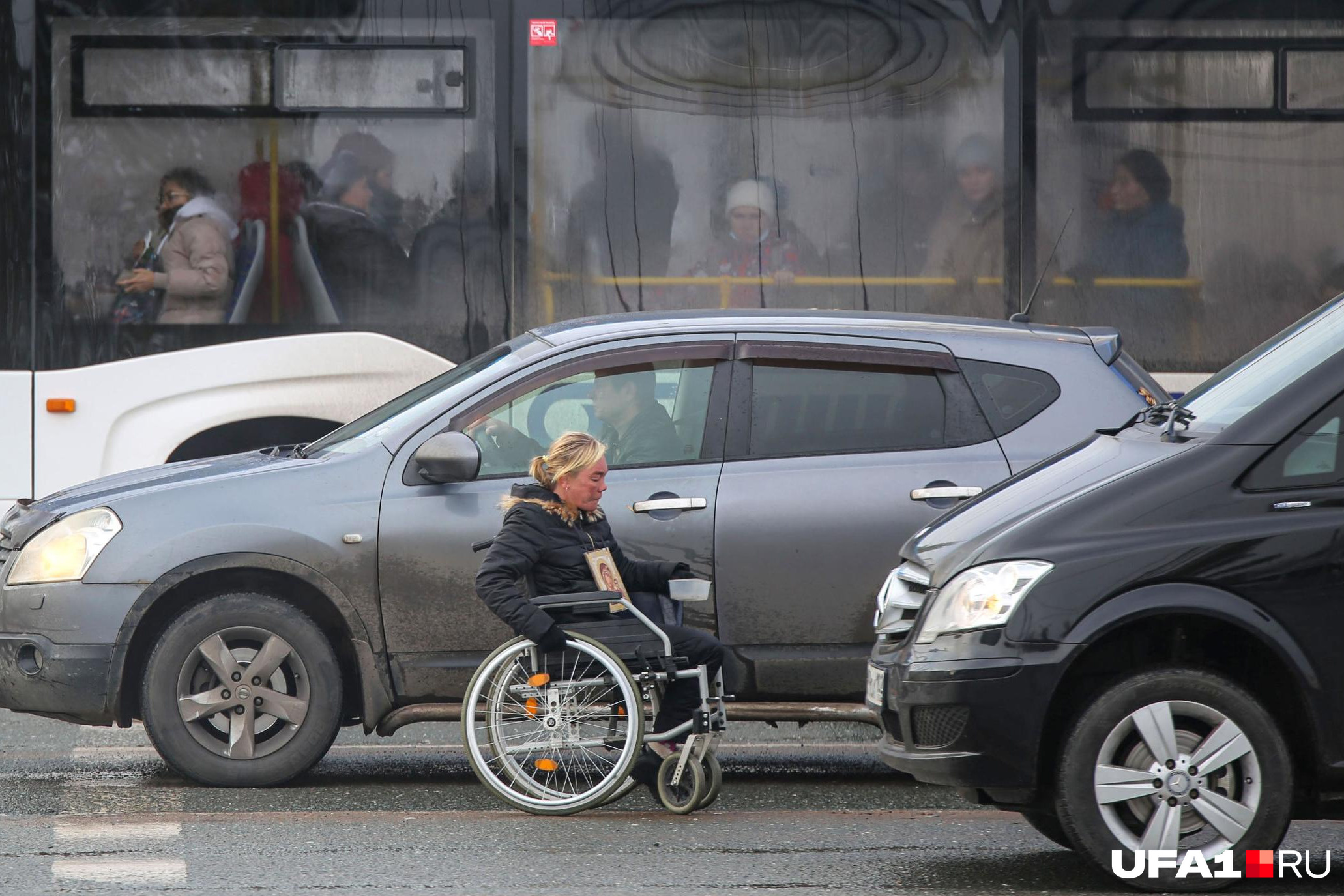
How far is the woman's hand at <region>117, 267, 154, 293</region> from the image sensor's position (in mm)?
9469

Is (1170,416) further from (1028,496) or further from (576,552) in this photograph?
(576,552)

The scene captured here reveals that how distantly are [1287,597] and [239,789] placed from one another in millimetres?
3791

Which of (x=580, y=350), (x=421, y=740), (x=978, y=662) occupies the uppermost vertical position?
(x=580, y=350)

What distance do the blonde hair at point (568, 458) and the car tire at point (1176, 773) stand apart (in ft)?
6.78

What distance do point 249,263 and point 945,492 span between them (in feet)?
14.7

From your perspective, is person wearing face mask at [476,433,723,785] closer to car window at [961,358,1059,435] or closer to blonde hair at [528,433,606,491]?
blonde hair at [528,433,606,491]

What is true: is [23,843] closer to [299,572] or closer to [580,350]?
[299,572]

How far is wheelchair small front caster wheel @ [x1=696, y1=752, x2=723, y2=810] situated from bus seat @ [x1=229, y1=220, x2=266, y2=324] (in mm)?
4397

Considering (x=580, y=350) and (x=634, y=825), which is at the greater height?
(x=580, y=350)

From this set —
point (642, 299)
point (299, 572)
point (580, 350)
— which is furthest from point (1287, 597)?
point (642, 299)

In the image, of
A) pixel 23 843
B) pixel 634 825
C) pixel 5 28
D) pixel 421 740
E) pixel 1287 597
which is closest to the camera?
pixel 1287 597

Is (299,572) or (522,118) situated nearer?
(299,572)

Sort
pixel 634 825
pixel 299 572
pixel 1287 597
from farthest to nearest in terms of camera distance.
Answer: pixel 299 572
pixel 634 825
pixel 1287 597

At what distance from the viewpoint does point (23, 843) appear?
5.64 meters
